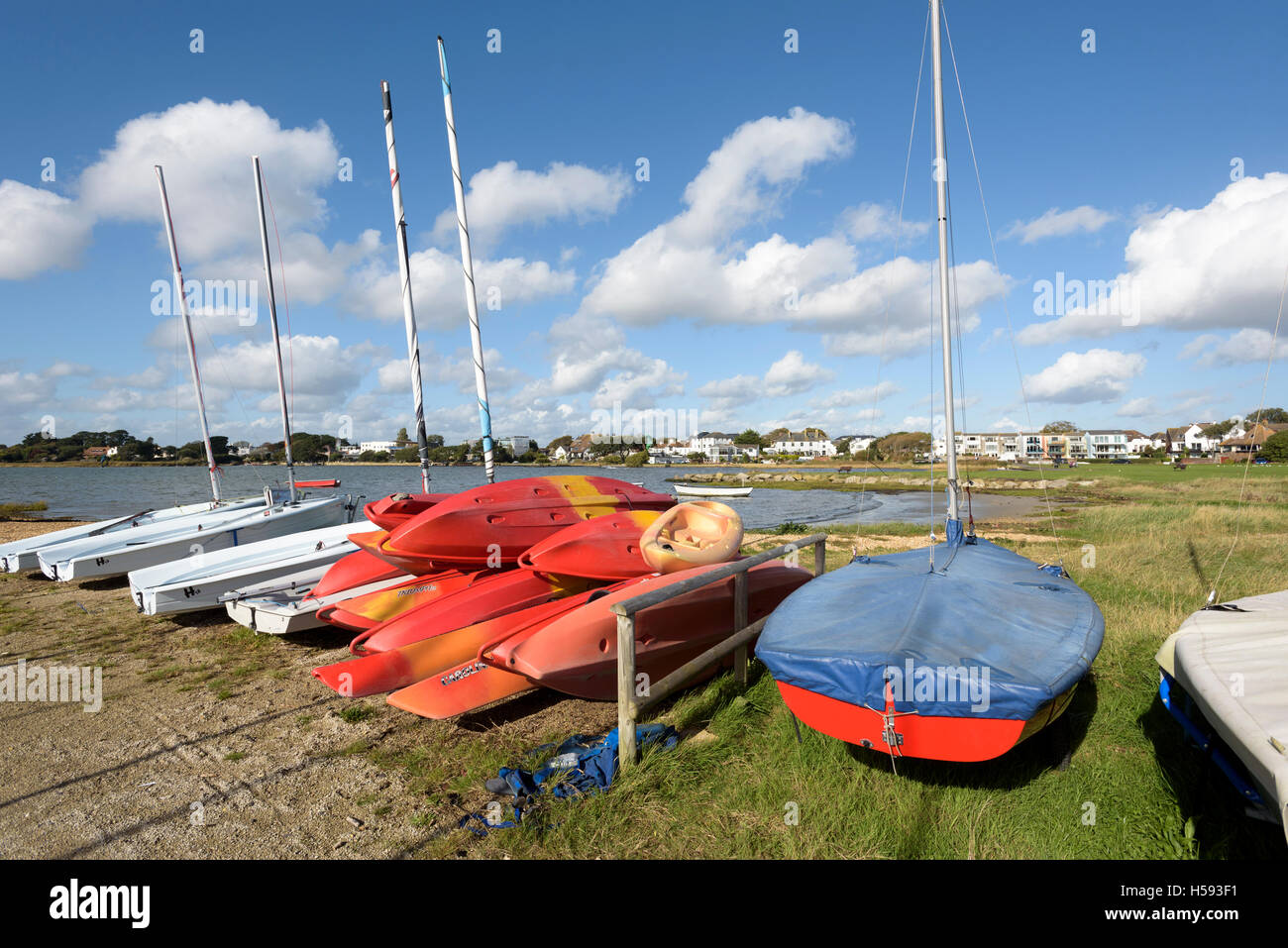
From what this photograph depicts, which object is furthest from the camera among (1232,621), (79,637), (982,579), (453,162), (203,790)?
(453,162)

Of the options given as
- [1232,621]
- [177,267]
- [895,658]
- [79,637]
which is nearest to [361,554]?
[79,637]

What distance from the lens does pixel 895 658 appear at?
12.3ft

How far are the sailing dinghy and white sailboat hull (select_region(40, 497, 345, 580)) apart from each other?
12.6 m

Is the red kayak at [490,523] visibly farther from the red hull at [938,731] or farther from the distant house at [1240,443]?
the distant house at [1240,443]

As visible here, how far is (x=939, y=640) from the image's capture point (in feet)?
13.3

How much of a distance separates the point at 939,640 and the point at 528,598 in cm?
436

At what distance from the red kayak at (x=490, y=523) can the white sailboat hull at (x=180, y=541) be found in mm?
7530

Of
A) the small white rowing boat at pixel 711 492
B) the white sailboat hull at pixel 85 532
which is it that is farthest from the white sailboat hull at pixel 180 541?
the small white rowing boat at pixel 711 492

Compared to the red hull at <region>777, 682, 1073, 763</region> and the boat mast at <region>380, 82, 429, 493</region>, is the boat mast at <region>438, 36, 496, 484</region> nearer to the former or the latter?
the boat mast at <region>380, 82, 429, 493</region>

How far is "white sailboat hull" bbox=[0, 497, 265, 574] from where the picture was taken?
12836 mm

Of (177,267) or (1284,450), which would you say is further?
(1284,450)

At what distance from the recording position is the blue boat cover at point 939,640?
3609 millimetres

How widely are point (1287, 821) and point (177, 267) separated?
72.7 ft
